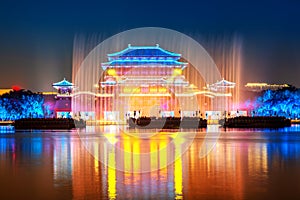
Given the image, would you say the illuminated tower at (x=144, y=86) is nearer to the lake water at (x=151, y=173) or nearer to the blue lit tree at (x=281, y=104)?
the blue lit tree at (x=281, y=104)

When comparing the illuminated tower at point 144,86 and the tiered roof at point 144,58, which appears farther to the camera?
the tiered roof at point 144,58

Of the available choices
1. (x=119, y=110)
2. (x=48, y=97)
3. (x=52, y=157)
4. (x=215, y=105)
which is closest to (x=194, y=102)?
(x=215, y=105)

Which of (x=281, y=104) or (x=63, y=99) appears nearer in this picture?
(x=281, y=104)

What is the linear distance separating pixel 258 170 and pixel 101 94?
48940 millimetres

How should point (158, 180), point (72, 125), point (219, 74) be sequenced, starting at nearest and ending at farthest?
point (158, 180) → point (72, 125) → point (219, 74)

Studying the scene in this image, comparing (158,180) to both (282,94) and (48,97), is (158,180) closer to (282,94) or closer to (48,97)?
(282,94)

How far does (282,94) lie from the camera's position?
62.0 m

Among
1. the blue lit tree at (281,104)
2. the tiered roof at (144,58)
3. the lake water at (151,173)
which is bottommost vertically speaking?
the lake water at (151,173)

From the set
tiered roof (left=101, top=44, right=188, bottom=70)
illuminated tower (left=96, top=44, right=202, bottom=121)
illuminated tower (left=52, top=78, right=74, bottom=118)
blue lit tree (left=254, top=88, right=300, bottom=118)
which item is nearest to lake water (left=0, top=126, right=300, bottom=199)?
illuminated tower (left=96, top=44, right=202, bottom=121)

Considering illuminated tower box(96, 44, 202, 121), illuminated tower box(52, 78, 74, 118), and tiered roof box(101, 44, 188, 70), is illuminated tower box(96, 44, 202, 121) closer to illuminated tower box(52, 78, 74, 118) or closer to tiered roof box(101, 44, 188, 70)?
tiered roof box(101, 44, 188, 70)

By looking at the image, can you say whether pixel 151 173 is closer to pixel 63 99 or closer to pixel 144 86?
pixel 144 86

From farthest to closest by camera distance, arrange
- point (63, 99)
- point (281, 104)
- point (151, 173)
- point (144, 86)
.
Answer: point (63, 99) → point (281, 104) → point (144, 86) → point (151, 173)

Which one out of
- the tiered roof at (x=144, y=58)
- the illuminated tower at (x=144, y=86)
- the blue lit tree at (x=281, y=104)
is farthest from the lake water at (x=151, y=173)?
the blue lit tree at (x=281, y=104)

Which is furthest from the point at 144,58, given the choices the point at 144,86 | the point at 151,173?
the point at 151,173
